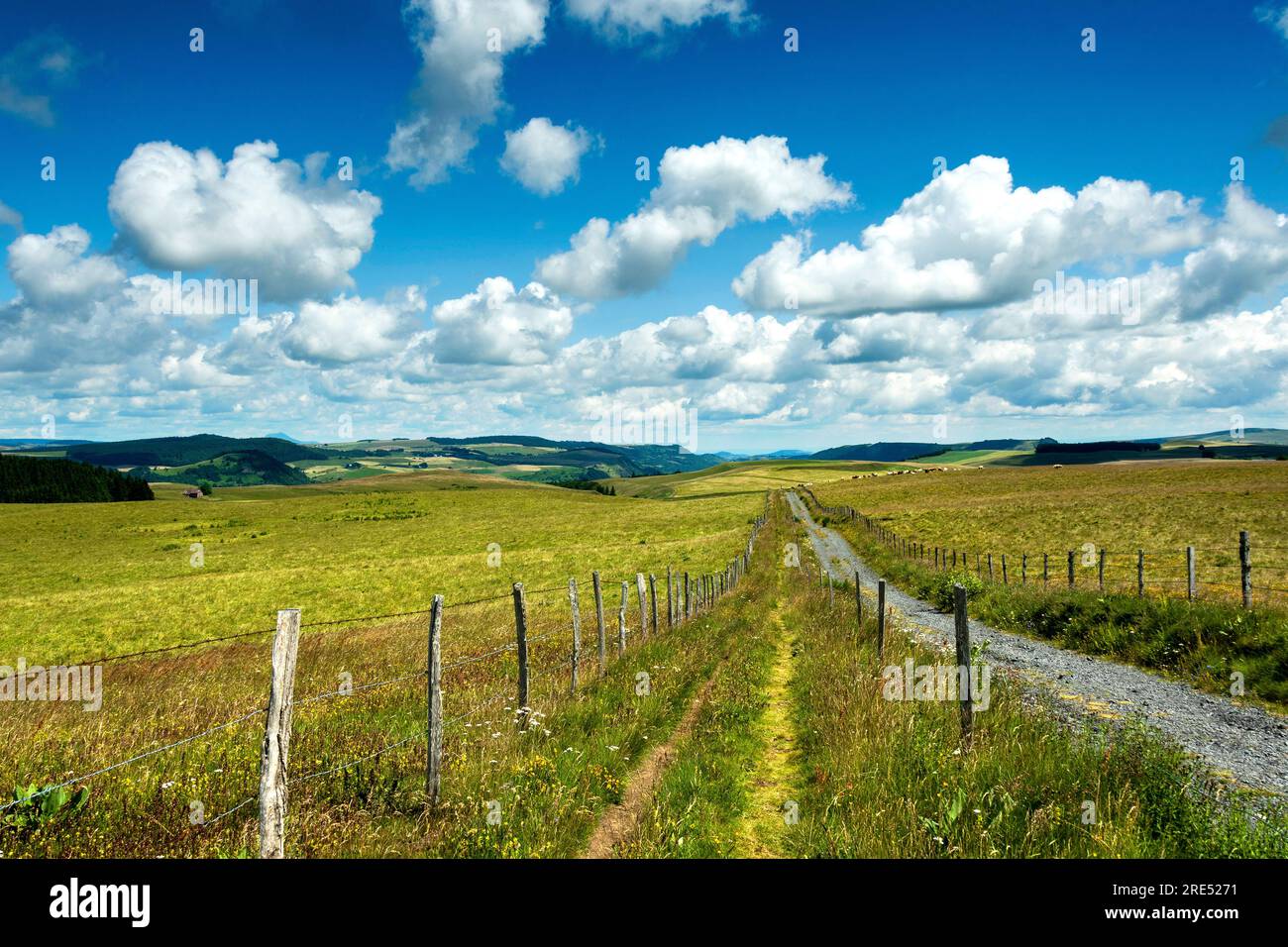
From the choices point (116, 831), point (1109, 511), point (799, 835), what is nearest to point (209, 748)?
point (116, 831)

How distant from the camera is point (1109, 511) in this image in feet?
195

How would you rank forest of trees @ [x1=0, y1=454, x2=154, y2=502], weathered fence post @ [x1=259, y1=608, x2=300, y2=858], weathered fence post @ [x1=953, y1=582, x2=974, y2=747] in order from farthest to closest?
forest of trees @ [x1=0, y1=454, x2=154, y2=502], weathered fence post @ [x1=953, y1=582, x2=974, y2=747], weathered fence post @ [x1=259, y1=608, x2=300, y2=858]

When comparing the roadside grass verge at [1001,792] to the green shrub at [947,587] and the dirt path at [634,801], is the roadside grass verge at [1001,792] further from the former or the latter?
the green shrub at [947,587]

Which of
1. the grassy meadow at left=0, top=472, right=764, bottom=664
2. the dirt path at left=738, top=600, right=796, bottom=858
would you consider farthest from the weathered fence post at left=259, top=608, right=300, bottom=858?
the grassy meadow at left=0, top=472, right=764, bottom=664

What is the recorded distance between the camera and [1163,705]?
11.2m

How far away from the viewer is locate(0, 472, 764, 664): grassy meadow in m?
31.8

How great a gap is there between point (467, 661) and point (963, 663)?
7451 millimetres

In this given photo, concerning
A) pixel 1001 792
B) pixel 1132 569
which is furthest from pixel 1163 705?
pixel 1132 569

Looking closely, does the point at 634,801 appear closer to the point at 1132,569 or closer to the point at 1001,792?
the point at 1001,792

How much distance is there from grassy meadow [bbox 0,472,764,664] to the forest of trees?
46.7m

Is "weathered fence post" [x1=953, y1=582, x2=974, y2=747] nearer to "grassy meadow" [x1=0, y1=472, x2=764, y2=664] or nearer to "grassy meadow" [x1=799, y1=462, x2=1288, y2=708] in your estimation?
"grassy meadow" [x1=799, y1=462, x2=1288, y2=708]

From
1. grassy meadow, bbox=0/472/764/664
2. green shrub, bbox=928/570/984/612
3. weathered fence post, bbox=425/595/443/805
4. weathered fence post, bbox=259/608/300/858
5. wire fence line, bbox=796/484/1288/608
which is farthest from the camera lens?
grassy meadow, bbox=0/472/764/664

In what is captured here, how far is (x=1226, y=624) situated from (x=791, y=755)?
1085 cm

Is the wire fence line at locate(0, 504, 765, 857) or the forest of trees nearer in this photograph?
the wire fence line at locate(0, 504, 765, 857)
